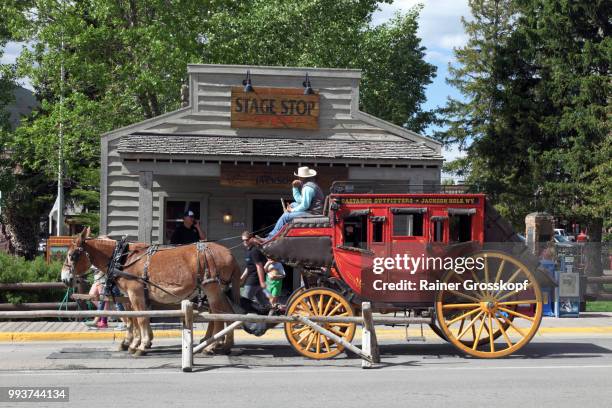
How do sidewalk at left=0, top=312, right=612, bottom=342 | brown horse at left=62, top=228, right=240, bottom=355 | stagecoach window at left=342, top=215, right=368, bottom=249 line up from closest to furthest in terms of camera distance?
stagecoach window at left=342, top=215, right=368, bottom=249, brown horse at left=62, top=228, right=240, bottom=355, sidewalk at left=0, top=312, right=612, bottom=342

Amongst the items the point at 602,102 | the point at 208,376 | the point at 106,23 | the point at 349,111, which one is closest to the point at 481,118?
the point at 602,102

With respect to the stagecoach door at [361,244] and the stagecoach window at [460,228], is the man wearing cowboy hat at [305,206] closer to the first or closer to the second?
the stagecoach door at [361,244]

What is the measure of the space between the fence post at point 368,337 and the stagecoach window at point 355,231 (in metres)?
1.09

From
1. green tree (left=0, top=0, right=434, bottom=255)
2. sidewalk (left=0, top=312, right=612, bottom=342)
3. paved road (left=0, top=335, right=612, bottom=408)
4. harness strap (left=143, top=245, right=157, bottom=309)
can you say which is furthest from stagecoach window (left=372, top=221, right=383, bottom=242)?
green tree (left=0, top=0, right=434, bottom=255)

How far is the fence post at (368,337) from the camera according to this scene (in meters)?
10.3

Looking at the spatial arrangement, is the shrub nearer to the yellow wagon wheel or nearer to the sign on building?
the sign on building

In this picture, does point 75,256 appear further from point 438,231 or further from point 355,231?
point 438,231

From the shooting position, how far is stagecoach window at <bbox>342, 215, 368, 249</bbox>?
11.3 metres

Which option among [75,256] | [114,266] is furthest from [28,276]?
[114,266]

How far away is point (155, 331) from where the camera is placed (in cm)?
1405

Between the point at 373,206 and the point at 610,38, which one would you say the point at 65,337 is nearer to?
the point at 373,206

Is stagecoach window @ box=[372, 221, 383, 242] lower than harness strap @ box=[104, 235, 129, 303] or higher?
higher

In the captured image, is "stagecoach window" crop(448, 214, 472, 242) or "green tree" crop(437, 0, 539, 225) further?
"green tree" crop(437, 0, 539, 225)

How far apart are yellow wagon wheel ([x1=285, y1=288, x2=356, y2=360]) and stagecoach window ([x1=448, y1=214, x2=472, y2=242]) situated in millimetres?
1734
